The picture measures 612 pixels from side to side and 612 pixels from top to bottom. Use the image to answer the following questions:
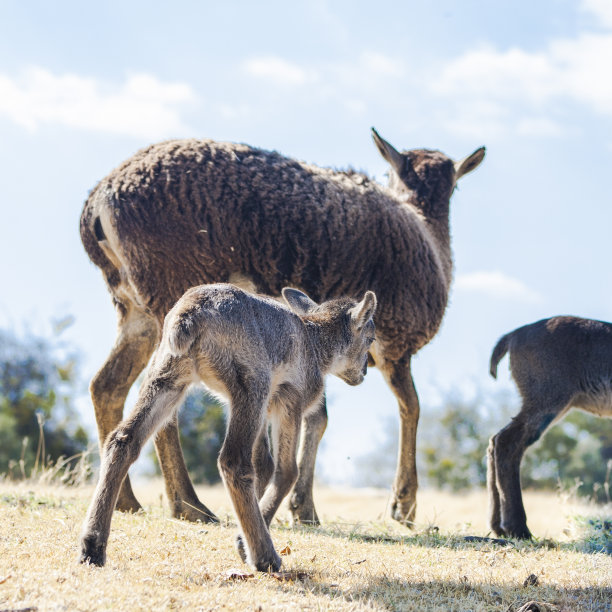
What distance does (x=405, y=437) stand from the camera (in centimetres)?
877

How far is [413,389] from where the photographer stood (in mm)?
8898

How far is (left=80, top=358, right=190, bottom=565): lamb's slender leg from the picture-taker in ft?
15.3

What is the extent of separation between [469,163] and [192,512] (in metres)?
5.55

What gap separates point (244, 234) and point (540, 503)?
1132cm

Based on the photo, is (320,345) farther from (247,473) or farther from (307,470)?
(307,470)

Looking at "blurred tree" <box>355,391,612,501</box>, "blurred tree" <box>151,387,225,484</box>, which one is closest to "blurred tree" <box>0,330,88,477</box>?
"blurred tree" <box>151,387,225,484</box>

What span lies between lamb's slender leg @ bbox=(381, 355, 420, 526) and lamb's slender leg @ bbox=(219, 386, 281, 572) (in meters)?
3.90

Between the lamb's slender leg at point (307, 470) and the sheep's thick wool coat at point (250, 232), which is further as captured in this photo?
the lamb's slender leg at point (307, 470)

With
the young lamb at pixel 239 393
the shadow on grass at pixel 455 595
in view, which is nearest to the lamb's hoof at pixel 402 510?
the young lamb at pixel 239 393

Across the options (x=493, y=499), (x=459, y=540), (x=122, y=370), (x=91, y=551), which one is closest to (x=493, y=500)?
(x=493, y=499)

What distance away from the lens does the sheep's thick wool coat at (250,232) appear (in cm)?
727

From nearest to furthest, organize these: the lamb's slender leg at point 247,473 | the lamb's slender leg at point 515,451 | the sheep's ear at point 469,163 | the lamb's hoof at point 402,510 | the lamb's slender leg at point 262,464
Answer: the lamb's slender leg at point 247,473
the lamb's slender leg at point 262,464
the lamb's slender leg at point 515,451
the lamb's hoof at point 402,510
the sheep's ear at point 469,163

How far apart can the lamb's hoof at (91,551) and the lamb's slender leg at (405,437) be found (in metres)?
4.46

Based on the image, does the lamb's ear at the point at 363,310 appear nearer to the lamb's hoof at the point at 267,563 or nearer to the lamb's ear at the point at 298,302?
the lamb's ear at the point at 298,302
